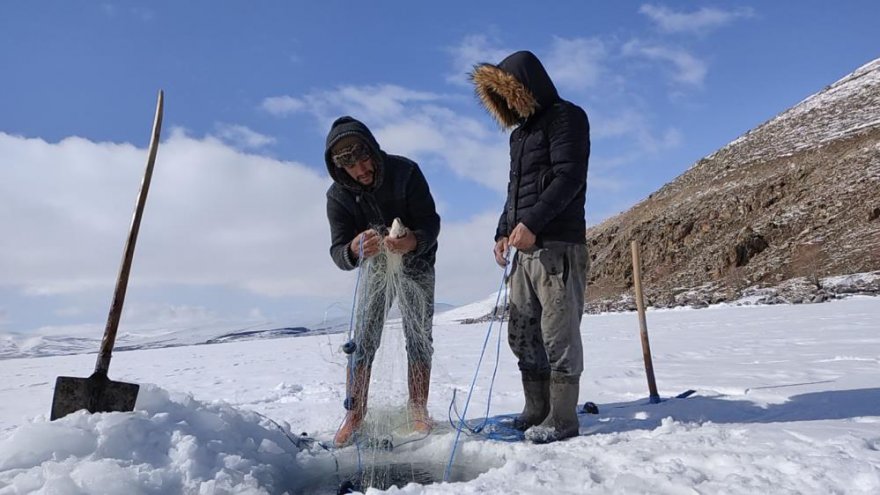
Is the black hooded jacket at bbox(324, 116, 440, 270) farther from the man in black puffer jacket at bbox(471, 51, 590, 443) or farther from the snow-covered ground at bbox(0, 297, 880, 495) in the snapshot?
the snow-covered ground at bbox(0, 297, 880, 495)

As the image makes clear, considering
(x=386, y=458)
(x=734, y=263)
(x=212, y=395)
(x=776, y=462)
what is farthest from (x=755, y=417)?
(x=734, y=263)

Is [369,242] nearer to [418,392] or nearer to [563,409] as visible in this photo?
[418,392]

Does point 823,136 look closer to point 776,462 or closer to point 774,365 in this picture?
point 774,365

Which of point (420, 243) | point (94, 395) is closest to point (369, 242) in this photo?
point (420, 243)

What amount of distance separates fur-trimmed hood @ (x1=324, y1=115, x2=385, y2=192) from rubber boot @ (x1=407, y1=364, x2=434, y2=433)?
4.08ft

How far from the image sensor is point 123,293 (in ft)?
10.0

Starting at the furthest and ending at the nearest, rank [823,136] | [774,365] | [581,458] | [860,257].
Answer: [823,136]
[860,257]
[774,365]
[581,458]

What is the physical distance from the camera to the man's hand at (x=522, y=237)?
3.17 m

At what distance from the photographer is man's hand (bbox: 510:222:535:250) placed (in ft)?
10.4

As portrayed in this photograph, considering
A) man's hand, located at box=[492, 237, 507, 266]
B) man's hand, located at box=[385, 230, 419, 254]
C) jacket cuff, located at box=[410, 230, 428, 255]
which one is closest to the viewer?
man's hand, located at box=[385, 230, 419, 254]

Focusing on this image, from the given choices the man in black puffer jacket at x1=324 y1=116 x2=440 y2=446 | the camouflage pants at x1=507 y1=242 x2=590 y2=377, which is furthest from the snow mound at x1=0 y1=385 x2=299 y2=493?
the camouflage pants at x1=507 y1=242 x2=590 y2=377

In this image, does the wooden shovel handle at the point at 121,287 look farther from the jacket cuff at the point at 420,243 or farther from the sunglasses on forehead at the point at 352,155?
the jacket cuff at the point at 420,243

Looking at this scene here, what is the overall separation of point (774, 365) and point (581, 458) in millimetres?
3838

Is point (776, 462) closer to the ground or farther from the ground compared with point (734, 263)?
closer to the ground
